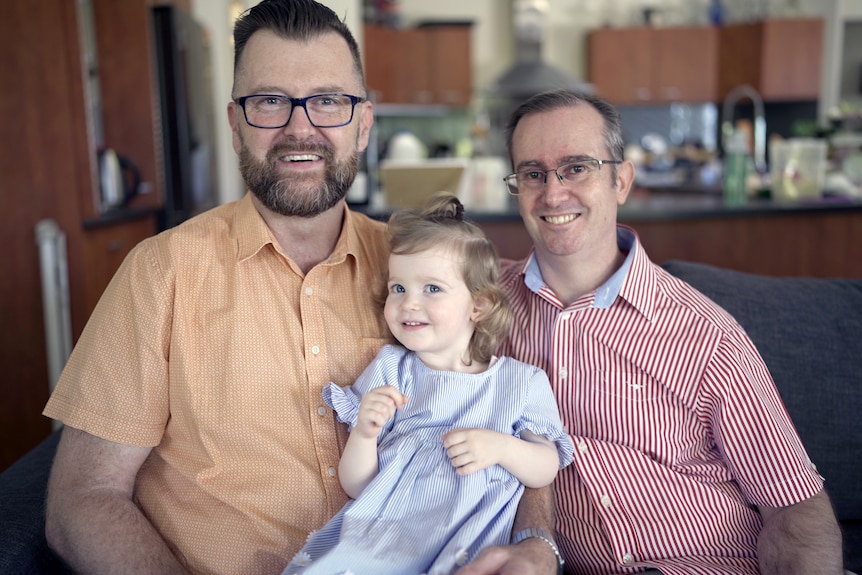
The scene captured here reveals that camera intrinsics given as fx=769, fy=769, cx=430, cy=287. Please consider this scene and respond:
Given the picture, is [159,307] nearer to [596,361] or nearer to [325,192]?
[325,192]

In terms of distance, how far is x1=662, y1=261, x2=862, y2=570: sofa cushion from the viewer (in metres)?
1.86

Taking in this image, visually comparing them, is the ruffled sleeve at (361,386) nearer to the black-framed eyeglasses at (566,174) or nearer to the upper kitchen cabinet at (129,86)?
the black-framed eyeglasses at (566,174)

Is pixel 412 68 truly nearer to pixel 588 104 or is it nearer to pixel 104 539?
pixel 588 104

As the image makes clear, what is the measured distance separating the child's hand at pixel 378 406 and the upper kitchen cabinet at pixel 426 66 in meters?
7.38

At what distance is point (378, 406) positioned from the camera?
130 cm

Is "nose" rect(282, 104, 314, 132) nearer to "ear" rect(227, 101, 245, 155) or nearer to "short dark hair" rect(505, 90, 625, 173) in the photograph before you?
"ear" rect(227, 101, 245, 155)

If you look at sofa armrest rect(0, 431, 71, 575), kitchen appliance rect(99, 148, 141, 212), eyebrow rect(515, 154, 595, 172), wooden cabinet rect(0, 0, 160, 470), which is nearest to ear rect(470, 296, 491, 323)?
eyebrow rect(515, 154, 595, 172)

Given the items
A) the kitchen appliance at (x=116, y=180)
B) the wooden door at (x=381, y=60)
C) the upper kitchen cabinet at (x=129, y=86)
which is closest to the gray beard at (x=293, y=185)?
the kitchen appliance at (x=116, y=180)

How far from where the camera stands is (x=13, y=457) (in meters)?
3.01

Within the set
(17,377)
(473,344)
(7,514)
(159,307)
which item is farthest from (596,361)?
(17,377)

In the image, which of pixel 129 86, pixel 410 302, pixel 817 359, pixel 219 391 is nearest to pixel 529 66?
pixel 129 86

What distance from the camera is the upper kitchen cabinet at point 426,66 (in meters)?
8.39

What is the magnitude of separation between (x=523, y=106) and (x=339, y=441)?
847 mm

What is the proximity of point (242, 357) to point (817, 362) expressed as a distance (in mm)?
1378
